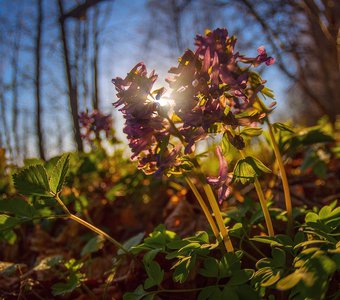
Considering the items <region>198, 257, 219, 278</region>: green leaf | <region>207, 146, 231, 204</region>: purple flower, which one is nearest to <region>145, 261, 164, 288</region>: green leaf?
<region>198, 257, 219, 278</region>: green leaf

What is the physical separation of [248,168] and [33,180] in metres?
0.70

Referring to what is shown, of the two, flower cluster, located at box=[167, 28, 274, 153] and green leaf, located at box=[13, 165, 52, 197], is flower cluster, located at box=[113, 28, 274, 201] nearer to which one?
flower cluster, located at box=[167, 28, 274, 153]

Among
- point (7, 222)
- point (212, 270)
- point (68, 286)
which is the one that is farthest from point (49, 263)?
point (212, 270)

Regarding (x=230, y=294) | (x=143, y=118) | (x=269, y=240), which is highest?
(x=143, y=118)

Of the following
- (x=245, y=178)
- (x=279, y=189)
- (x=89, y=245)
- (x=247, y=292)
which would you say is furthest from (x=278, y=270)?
(x=279, y=189)

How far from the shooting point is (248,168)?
1.04 meters

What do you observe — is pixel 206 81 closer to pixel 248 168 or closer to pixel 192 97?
pixel 192 97

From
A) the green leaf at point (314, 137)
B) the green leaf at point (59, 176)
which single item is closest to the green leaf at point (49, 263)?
the green leaf at point (59, 176)

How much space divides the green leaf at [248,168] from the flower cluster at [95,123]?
1185 millimetres

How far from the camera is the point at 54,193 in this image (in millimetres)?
1151

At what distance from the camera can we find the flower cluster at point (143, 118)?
3.27 feet

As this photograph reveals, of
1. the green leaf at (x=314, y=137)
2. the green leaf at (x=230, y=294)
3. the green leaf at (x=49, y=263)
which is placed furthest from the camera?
the green leaf at (x=314, y=137)

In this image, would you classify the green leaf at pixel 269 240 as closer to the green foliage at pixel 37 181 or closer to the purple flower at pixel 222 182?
the purple flower at pixel 222 182

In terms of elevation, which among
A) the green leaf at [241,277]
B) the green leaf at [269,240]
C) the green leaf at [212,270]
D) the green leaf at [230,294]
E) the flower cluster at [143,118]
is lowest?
the green leaf at [230,294]
